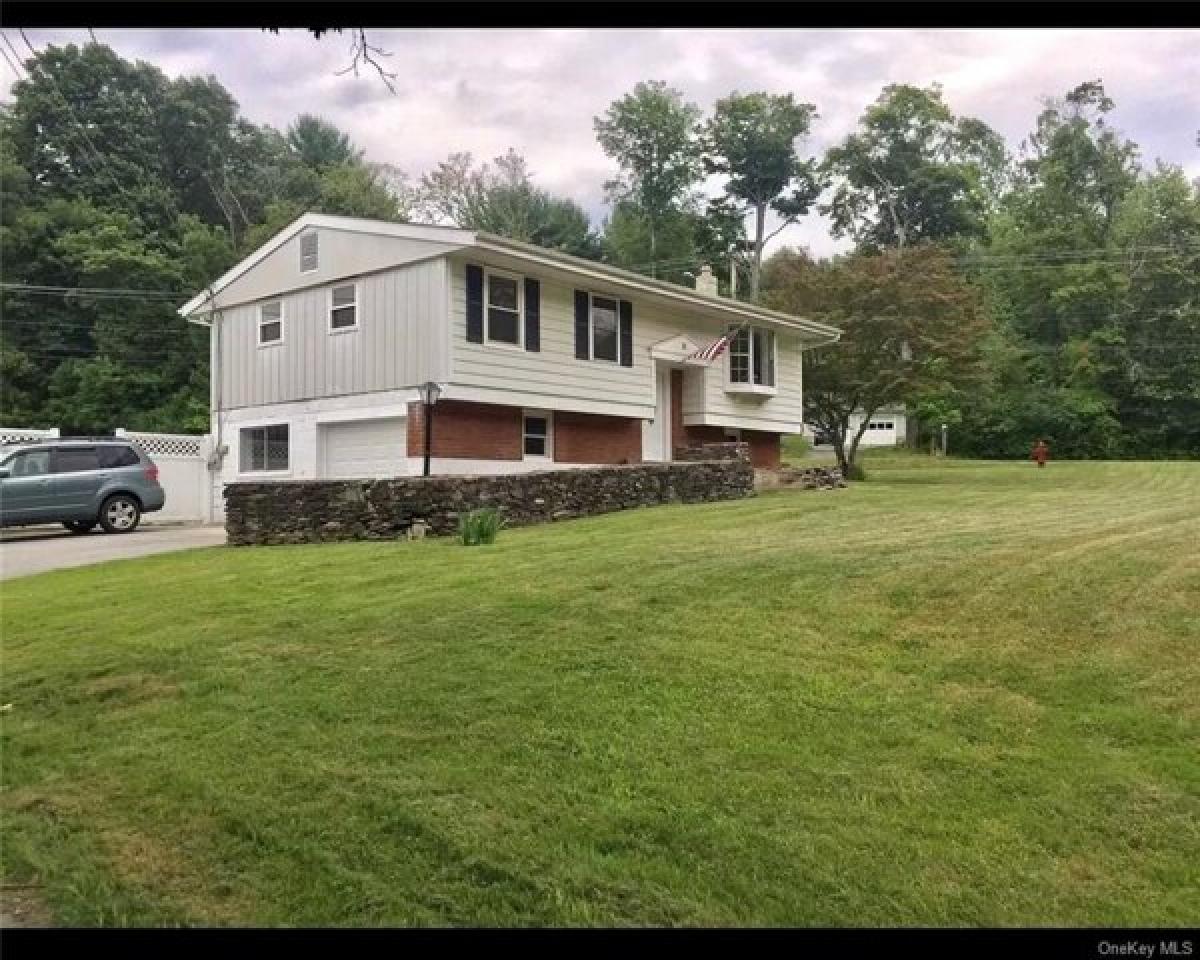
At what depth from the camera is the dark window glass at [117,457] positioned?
15812mm

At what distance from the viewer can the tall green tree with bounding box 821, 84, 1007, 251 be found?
42.8 m

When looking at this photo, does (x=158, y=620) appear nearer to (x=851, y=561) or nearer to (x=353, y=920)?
(x=353, y=920)

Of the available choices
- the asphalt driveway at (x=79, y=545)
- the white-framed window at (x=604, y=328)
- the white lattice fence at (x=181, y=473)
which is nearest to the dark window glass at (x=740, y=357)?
the white-framed window at (x=604, y=328)

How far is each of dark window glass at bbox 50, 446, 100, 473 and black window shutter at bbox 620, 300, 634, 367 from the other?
9.32 metres

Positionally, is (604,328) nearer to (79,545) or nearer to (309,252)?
(309,252)

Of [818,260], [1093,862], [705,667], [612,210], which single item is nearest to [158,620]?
[705,667]

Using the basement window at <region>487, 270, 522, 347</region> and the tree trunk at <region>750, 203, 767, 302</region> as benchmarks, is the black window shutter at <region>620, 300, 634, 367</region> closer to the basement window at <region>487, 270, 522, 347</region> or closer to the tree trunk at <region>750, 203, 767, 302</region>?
the basement window at <region>487, 270, 522, 347</region>

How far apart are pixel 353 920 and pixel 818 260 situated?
27.1 m

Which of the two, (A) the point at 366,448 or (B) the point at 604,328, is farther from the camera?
(B) the point at 604,328

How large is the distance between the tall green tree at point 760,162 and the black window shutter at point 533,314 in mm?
20131

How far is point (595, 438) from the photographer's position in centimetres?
1975

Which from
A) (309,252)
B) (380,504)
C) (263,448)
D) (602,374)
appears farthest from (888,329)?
(380,504)

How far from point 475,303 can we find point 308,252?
4.03 metres
